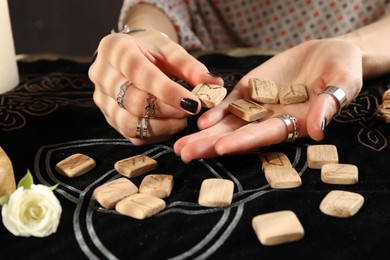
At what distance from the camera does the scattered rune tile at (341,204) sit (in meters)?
0.70

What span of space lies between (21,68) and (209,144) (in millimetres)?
765

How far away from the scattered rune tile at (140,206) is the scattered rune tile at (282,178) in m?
0.16

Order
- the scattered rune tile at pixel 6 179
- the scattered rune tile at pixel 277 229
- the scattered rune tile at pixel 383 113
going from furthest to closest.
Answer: the scattered rune tile at pixel 383 113 < the scattered rune tile at pixel 6 179 < the scattered rune tile at pixel 277 229

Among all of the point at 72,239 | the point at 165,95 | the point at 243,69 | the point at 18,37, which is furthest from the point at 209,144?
the point at 18,37

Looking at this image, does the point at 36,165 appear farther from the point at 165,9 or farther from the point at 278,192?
the point at 165,9

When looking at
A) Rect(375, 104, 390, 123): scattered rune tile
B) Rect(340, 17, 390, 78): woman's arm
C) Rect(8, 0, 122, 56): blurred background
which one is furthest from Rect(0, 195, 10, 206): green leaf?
Rect(8, 0, 122, 56): blurred background

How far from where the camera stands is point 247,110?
905 millimetres

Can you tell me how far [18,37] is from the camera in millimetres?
2473

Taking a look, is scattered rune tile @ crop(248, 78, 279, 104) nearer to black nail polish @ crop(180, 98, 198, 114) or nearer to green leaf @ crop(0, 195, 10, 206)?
black nail polish @ crop(180, 98, 198, 114)

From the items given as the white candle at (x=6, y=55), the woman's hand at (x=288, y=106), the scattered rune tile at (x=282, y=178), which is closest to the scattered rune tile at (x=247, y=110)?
the woman's hand at (x=288, y=106)

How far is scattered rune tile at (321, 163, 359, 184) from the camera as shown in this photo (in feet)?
2.59

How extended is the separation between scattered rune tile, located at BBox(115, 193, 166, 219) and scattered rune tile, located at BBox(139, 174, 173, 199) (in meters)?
0.02

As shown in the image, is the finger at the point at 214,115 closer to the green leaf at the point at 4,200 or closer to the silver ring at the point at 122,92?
the silver ring at the point at 122,92

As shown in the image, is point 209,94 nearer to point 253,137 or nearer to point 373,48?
point 253,137
